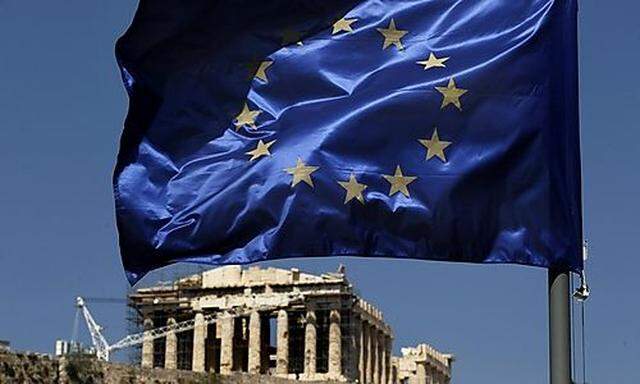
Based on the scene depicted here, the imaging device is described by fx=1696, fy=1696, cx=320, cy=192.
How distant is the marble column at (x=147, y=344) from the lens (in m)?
96.3

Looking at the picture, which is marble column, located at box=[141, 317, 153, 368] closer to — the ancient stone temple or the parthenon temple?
the parthenon temple

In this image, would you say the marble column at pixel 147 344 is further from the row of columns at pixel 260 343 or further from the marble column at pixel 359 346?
the marble column at pixel 359 346

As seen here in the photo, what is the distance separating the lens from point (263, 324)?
94.6 meters

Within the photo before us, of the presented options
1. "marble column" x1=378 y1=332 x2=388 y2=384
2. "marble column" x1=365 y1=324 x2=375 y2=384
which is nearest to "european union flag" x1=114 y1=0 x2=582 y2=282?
"marble column" x1=365 y1=324 x2=375 y2=384

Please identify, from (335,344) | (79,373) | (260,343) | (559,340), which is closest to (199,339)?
(260,343)

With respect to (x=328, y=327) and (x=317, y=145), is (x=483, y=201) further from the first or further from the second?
(x=328, y=327)

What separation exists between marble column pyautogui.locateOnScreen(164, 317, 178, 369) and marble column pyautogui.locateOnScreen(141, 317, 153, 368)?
0.88 metres

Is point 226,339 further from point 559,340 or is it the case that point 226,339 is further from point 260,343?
point 559,340

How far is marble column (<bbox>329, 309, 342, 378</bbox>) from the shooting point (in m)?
90.2

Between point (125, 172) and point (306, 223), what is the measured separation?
4.46 feet

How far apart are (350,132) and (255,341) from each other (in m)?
81.7

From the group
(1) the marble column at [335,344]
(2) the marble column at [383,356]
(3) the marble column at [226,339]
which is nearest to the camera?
(1) the marble column at [335,344]

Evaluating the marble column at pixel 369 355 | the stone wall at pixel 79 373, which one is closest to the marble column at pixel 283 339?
the marble column at pixel 369 355

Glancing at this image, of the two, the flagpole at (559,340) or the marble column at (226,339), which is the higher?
the marble column at (226,339)
